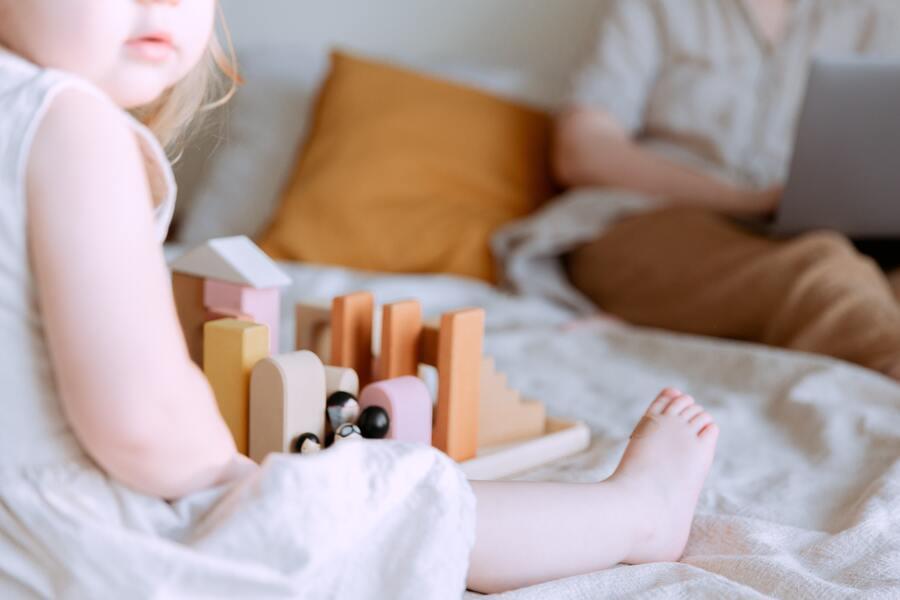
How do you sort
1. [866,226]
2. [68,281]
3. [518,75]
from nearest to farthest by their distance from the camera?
[68,281]
[866,226]
[518,75]

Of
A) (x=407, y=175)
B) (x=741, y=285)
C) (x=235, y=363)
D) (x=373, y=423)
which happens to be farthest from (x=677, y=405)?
(x=407, y=175)

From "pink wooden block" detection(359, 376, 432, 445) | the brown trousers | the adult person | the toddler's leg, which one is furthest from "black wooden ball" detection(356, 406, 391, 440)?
the adult person

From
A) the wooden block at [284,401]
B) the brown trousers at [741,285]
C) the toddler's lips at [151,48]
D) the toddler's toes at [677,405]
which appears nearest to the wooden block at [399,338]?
the wooden block at [284,401]

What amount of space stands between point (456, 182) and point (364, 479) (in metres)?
1.25

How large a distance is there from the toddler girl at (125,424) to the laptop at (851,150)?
1038 millimetres

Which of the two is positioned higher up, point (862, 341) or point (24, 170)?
point (24, 170)

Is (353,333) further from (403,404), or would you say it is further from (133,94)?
(133,94)

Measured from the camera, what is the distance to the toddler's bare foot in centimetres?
78

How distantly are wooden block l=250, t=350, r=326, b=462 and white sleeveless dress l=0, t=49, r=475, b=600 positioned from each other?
0.14 meters

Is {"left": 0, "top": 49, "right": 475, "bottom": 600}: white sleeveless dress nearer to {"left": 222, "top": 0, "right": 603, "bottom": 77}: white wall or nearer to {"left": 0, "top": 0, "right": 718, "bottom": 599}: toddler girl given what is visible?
{"left": 0, "top": 0, "right": 718, "bottom": 599}: toddler girl

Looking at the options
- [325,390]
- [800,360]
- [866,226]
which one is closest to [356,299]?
[325,390]

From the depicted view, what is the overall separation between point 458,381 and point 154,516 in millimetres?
331

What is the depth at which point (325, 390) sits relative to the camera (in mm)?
810

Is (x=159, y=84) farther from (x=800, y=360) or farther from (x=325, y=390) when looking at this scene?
(x=800, y=360)
